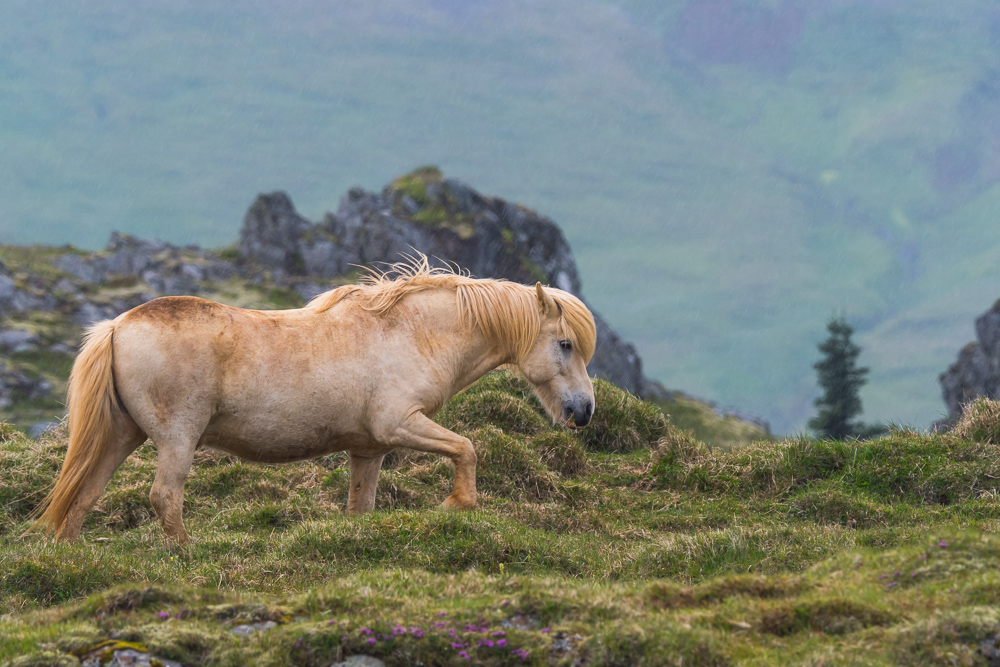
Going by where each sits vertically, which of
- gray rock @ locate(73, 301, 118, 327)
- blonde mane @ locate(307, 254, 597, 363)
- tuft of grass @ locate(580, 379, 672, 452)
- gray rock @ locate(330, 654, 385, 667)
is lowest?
gray rock @ locate(330, 654, 385, 667)

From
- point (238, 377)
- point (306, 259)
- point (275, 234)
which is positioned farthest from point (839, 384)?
point (275, 234)

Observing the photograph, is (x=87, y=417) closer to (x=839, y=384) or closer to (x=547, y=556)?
(x=547, y=556)

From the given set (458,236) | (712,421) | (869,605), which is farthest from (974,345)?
(869,605)

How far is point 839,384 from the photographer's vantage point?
189 feet

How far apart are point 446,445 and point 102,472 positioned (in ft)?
12.4

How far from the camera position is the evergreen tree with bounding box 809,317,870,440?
54469 mm

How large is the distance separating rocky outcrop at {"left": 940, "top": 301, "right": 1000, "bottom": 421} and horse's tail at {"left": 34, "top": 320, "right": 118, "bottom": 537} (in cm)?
7400

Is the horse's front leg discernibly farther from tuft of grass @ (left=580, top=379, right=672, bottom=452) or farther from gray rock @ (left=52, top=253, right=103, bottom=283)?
gray rock @ (left=52, top=253, right=103, bottom=283)

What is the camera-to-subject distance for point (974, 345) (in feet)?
257

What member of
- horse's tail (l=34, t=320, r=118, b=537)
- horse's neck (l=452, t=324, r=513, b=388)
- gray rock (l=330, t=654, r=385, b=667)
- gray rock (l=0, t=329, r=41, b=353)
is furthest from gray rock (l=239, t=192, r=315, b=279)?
gray rock (l=330, t=654, r=385, b=667)

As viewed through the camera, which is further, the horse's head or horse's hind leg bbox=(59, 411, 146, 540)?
the horse's head

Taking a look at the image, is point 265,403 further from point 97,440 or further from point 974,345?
point 974,345

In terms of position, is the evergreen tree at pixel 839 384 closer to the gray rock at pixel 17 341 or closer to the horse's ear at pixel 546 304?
the horse's ear at pixel 546 304

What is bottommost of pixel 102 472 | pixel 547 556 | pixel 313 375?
pixel 547 556
